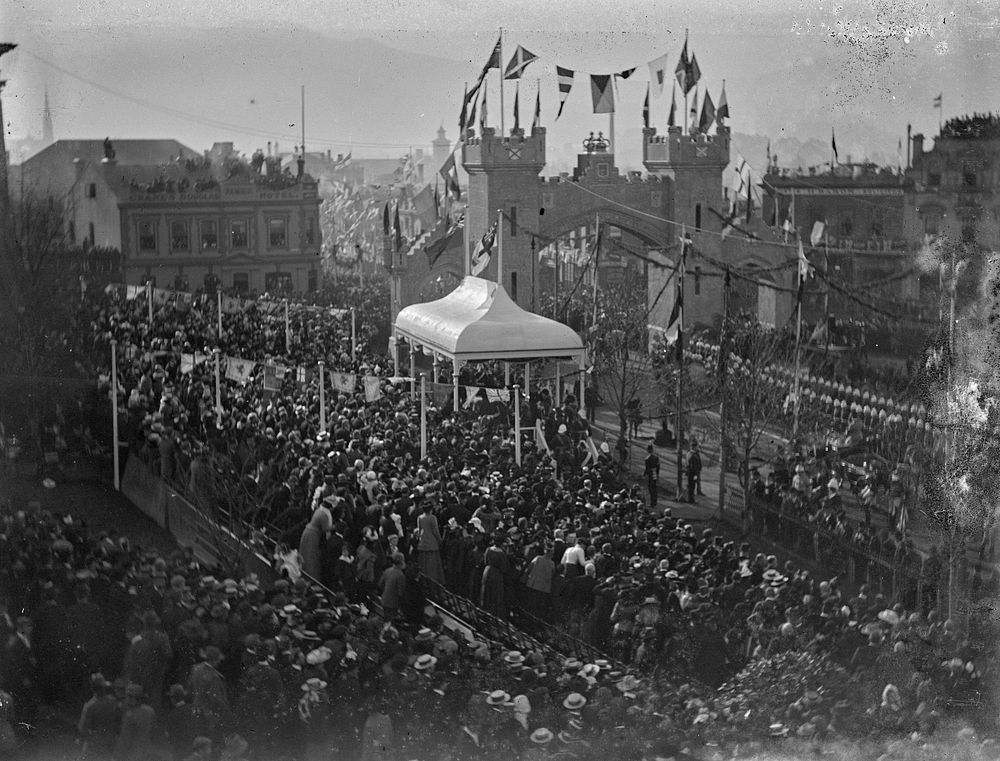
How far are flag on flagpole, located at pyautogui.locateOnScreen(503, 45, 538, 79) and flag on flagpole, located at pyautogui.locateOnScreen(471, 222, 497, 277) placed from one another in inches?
61.2

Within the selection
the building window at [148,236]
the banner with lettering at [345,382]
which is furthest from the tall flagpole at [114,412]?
the banner with lettering at [345,382]

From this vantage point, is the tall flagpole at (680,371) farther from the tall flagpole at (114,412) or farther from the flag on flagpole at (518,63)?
the tall flagpole at (114,412)

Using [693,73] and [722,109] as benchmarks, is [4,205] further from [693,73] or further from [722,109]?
[722,109]

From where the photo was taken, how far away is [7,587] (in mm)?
10234

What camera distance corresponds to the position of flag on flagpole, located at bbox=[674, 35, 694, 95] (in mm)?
11703

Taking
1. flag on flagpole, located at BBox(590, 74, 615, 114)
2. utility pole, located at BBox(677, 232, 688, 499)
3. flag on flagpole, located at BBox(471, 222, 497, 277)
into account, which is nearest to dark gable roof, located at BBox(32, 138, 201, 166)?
flag on flagpole, located at BBox(471, 222, 497, 277)

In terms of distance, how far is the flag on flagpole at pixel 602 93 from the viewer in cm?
1218

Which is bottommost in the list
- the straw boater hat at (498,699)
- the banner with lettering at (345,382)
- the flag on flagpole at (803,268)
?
the straw boater hat at (498,699)

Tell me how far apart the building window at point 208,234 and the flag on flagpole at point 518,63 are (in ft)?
9.24

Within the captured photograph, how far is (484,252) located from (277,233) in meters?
2.04

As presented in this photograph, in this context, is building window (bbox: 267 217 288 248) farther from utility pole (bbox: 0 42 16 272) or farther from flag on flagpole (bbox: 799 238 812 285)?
flag on flagpole (bbox: 799 238 812 285)

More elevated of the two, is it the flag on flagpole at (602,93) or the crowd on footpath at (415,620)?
the flag on flagpole at (602,93)

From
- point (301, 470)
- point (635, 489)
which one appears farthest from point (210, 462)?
point (635, 489)

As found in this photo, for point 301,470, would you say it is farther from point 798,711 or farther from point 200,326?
point 798,711
